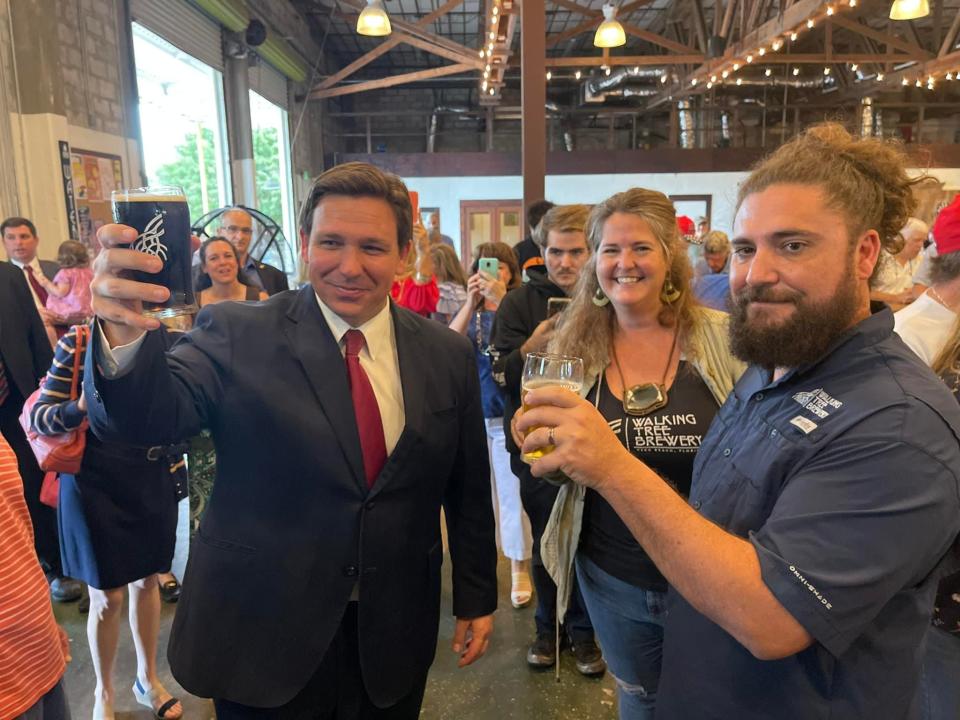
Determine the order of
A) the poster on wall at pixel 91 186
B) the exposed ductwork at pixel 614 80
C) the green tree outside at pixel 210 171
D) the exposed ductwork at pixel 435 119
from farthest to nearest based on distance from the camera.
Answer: the exposed ductwork at pixel 435 119
the exposed ductwork at pixel 614 80
the green tree outside at pixel 210 171
the poster on wall at pixel 91 186

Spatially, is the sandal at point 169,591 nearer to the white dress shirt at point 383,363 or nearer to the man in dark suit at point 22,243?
the man in dark suit at point 22,243

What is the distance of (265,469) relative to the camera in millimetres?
1269

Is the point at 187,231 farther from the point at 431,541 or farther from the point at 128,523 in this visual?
the point at 128,523

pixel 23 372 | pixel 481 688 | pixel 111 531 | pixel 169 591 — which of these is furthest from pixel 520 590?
pixel 23 372

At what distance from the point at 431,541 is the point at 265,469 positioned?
445 millimetres

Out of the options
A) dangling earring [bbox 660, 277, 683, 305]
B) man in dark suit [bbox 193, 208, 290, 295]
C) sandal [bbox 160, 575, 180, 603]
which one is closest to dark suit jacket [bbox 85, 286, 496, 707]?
dangling earring [bbox 660, 277, 683, 305]

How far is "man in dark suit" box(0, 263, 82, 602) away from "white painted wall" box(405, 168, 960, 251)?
944cm

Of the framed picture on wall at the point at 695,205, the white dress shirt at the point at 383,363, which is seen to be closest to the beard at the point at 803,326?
the white dress shirt at the point at 383,363

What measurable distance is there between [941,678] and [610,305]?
4.01ft

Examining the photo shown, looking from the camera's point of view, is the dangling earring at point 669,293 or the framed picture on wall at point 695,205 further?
the framed picture on wall at point 695,205

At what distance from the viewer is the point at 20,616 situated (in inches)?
42.5

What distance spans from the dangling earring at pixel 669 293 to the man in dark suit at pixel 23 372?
269 cm

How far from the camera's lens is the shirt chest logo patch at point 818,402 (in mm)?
947

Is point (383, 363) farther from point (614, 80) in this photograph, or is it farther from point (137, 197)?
point (614, 80)
